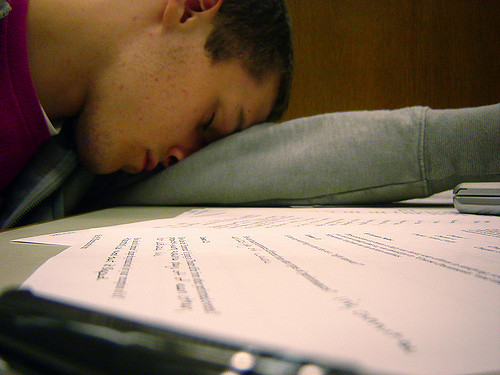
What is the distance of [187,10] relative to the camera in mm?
585

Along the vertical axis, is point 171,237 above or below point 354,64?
below

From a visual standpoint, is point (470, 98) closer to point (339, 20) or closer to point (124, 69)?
point (339, 20)

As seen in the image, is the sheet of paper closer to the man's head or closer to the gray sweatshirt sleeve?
the gray sweatshirt sleeve

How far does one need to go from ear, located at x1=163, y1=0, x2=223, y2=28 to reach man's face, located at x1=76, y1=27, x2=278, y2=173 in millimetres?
36

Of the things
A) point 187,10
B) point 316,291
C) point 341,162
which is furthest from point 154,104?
point 316,291

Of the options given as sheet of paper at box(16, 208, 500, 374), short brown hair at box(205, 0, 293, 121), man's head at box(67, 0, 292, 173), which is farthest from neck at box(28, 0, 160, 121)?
sheet of paper at box(16, 208, 500, 374)

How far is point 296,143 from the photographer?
0.54 metres

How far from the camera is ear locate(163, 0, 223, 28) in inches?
22.0

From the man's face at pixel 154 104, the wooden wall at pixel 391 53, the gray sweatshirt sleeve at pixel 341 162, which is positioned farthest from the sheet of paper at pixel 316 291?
the wooden wall at pixel 391 53

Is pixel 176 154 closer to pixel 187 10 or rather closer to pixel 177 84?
pixel 177 84

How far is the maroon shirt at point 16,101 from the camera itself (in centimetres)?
43

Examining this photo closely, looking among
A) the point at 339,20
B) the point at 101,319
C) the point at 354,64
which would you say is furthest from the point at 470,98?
the point at 101,319

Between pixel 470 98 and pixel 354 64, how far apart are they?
18.4 inches

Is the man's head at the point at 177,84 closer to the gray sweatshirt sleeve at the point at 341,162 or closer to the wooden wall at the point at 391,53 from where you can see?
the gray sweatshirt sleeve at the point at 341,162
